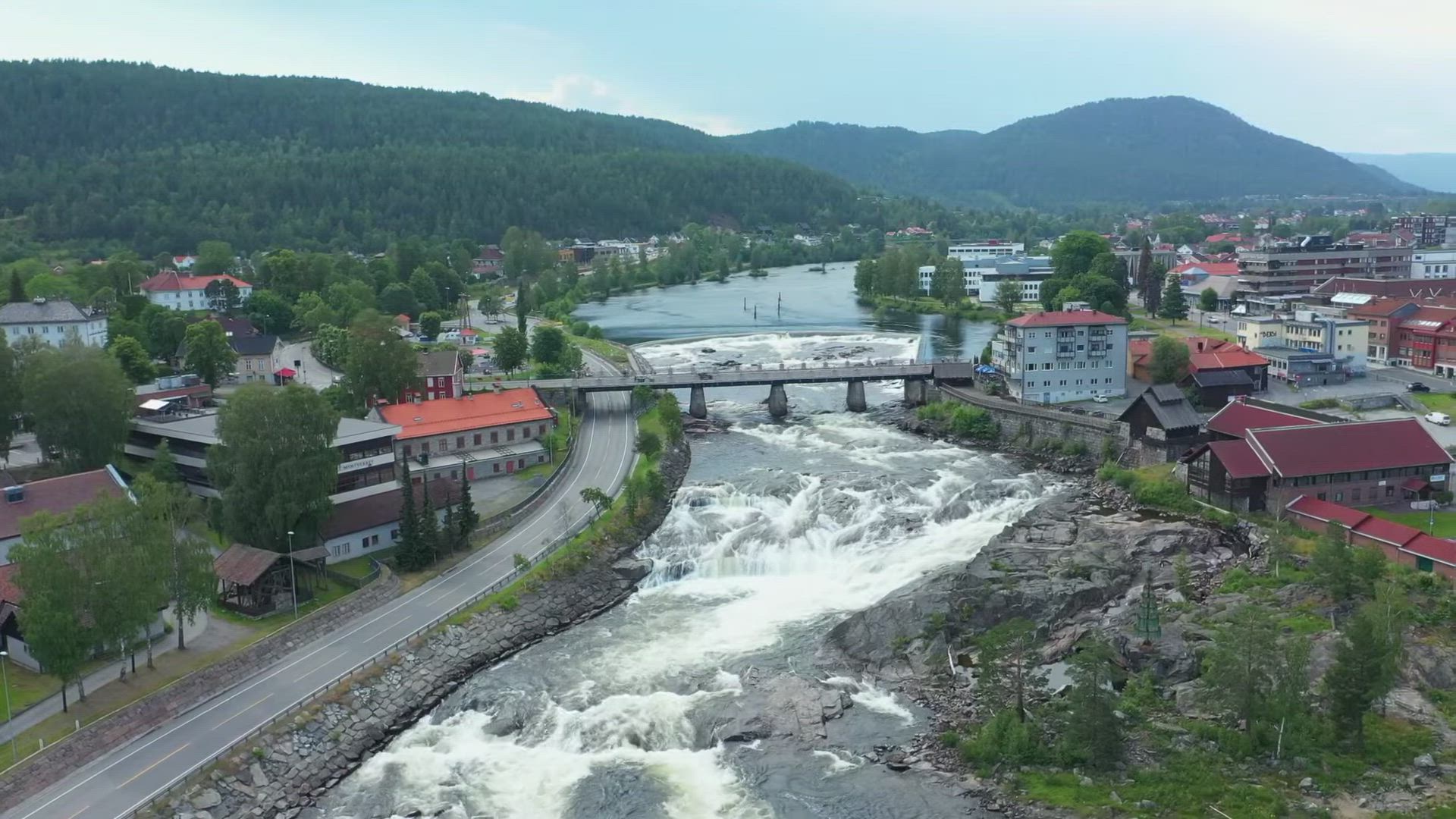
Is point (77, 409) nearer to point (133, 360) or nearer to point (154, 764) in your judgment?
point (154, 764)

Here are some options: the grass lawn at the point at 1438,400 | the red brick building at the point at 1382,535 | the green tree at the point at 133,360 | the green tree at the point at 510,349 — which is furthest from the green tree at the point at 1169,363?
the green tree at the point at 133,360

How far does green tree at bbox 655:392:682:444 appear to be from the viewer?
61031 mm

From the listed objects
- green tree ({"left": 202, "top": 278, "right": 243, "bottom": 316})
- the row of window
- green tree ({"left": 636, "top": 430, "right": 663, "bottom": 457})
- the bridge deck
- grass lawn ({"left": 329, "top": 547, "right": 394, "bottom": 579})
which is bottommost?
grass lawn ({"left": 329, "top": 547, "right": 394, "bottom": 579})

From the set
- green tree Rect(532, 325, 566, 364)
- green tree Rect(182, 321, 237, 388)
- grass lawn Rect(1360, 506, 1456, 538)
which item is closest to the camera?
grass lawn Rect(1360, 506, 1456, 538)

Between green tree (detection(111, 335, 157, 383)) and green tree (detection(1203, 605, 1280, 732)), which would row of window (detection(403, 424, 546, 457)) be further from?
Answer: green tree (detection(1203, 605, 1280, 732))

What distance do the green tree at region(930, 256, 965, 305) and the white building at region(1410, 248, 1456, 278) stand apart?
45072 mm

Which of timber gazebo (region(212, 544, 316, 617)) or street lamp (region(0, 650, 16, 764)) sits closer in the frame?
street lamp (region(0, 650, 16, 764))

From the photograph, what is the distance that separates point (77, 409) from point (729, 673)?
31.0 m

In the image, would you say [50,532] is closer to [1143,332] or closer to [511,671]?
[511,671]

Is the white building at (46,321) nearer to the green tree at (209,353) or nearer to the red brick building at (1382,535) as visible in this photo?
the green tree at (209,353)

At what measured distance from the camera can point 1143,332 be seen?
85750mm

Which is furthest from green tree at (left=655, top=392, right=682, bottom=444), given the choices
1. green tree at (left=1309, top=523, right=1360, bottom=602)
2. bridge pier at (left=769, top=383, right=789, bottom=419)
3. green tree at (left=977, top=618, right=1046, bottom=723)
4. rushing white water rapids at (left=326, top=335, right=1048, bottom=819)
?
green tree at (left=1309, top=523, right=1360, bottom=602)

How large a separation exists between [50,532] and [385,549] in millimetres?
14166

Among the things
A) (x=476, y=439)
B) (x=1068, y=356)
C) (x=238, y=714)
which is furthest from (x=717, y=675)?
(x=1068, y=356)
